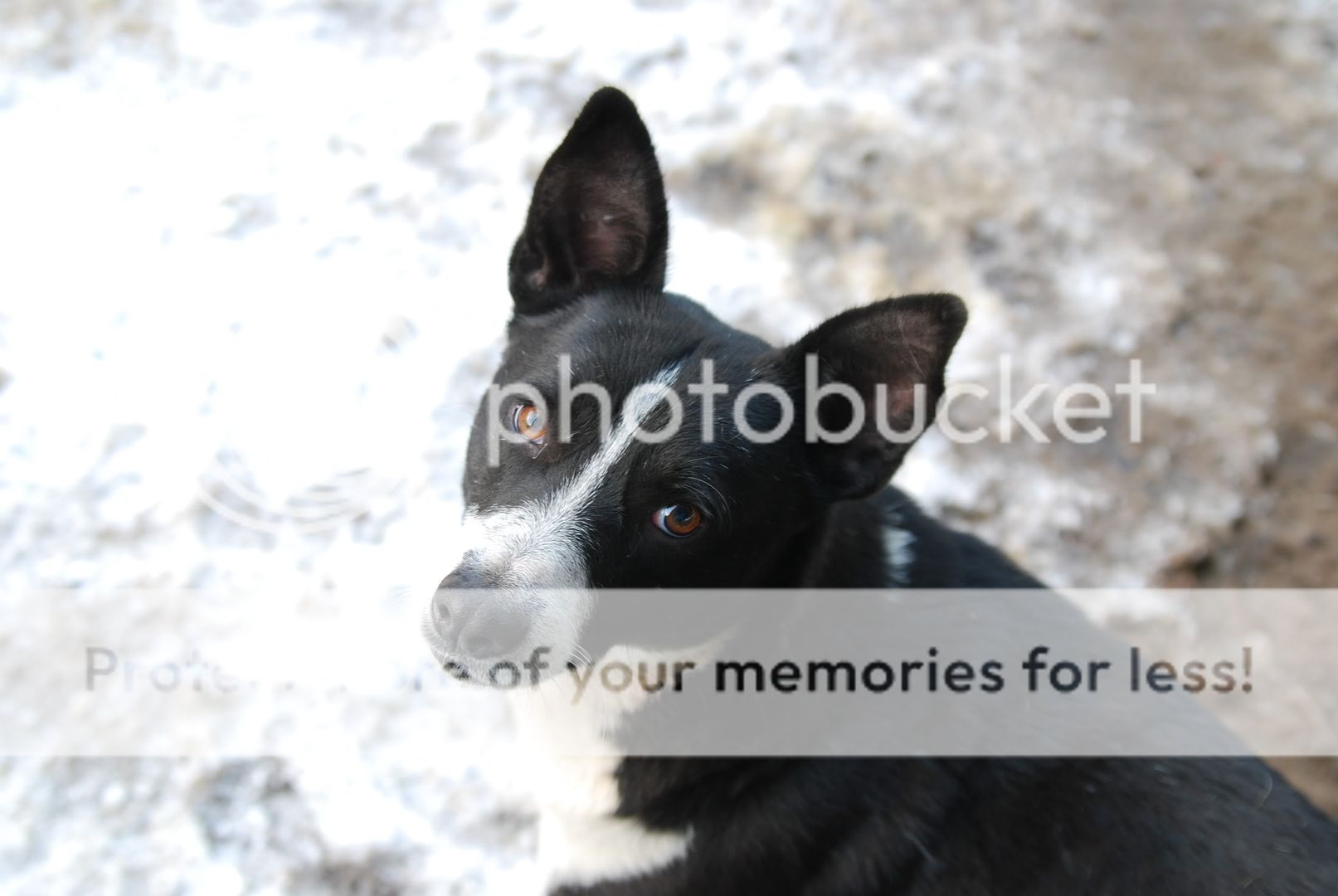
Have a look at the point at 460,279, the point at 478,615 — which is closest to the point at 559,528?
the point at 478,615

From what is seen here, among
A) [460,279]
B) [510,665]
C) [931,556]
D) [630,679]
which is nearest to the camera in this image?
[510,665]

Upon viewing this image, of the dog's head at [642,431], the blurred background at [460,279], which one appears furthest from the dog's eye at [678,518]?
the blurred background at [460,279]

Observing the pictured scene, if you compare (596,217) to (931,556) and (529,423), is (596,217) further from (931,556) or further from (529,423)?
(931,556)

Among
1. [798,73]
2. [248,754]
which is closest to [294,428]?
[248,754]

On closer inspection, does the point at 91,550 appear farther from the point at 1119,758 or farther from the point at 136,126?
the point at 1119,758

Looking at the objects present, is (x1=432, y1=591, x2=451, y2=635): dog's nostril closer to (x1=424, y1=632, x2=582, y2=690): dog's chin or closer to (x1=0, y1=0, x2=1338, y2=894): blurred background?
(x1=424, y1=632, x2=582, y2=690): dog's chin

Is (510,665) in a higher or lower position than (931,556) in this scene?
lower

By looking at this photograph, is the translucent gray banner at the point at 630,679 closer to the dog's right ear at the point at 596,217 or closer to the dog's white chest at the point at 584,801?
the dog's white chest at the point at 584,801
